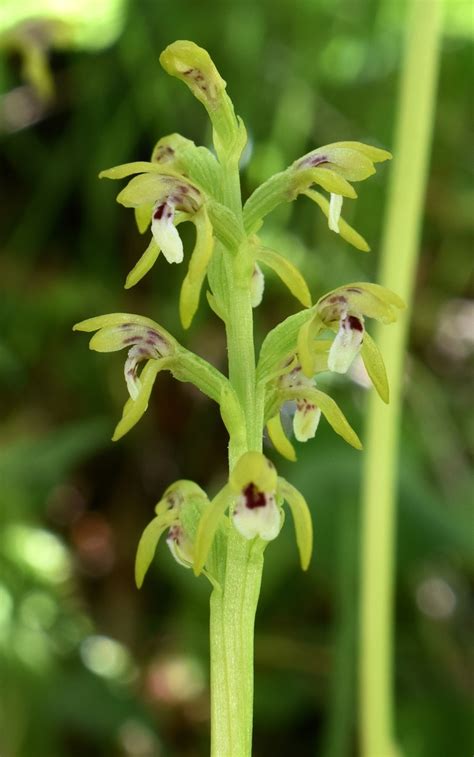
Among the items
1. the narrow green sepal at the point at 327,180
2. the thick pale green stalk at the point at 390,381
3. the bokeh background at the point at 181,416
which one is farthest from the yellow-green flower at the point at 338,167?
the bokeh background at the point at 181,416

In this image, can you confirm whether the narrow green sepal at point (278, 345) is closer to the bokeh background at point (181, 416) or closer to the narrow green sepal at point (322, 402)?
the narrow green sepal at point (322, 402)

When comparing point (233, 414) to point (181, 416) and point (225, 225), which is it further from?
point (181, 416)

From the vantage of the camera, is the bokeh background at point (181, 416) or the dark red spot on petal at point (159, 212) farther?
the bokeh background at point (181, 416)

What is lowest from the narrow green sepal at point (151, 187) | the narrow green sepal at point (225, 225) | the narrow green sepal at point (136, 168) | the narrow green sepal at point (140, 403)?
the narrow green sepal at point (140, 403)

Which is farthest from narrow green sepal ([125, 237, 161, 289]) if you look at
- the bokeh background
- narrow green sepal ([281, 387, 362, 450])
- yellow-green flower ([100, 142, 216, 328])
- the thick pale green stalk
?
the bokeh background

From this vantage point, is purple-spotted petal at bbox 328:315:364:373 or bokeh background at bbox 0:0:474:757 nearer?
purple-spotted petal at bbox 328:315:364:373

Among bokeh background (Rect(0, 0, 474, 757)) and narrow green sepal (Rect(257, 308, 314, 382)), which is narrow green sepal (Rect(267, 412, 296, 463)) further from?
bokeh background (Rect(0, 0, 474, 757))

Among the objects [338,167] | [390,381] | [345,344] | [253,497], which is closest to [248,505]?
[253,497]

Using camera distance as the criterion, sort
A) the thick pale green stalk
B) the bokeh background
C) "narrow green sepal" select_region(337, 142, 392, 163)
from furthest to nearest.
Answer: the bokeh background → the thick pale green stalk → "narrow green sepal" select_region(337, 142, 392, 163)
